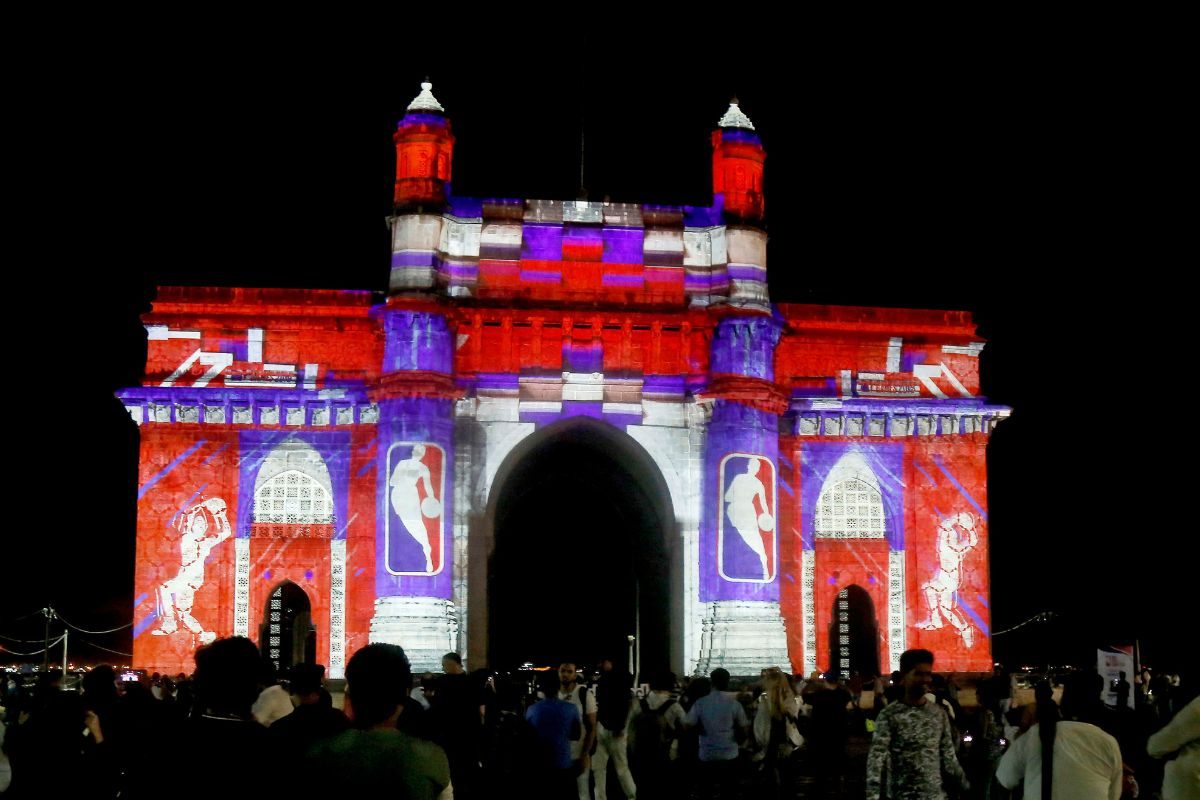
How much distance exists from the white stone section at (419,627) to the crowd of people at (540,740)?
45.1 ft

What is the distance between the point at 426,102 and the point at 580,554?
2130cm

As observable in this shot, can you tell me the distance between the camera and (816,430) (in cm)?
4216

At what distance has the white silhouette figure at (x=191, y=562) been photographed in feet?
130

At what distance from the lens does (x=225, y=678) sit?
7.04 metres

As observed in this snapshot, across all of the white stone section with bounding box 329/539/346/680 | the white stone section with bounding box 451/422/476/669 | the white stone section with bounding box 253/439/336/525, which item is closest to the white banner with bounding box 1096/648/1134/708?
the white stone section with bounding box 451/422/476/669

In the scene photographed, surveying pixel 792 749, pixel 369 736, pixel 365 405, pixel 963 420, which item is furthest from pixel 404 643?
pixel 369 736

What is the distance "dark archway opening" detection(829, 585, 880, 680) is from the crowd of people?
18913 mm

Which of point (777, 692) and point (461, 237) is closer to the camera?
point (777, 692)

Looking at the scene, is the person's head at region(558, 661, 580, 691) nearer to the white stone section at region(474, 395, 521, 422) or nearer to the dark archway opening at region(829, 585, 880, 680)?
the white stone section at region(474, 395, 521, 422)

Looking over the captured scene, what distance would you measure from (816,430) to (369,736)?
35.4 metres

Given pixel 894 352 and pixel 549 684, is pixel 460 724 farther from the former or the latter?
pixel 894 352

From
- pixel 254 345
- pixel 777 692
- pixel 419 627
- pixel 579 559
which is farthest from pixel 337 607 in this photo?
pixel 777 692

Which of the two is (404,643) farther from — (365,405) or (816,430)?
(816,430)

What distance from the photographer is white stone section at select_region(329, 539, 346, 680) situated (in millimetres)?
39719
